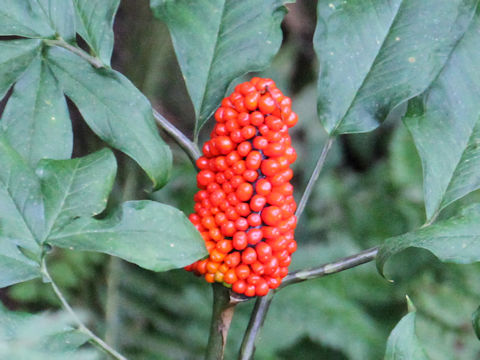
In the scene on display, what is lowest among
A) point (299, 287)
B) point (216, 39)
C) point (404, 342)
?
point (299, 287)

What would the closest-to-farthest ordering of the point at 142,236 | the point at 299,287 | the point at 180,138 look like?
the point at 142,236 → the point at 180,138 → the point at 299,287

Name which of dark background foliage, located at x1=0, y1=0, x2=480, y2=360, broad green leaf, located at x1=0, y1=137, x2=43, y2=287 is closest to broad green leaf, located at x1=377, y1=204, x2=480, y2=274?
broad green leaf, located at x1=0, y1=137, x2=43, y2=287

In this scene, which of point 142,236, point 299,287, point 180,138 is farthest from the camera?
point 299,287

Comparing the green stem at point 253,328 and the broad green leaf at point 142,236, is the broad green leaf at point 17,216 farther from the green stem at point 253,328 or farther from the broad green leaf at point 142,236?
the green stem at point 253,328

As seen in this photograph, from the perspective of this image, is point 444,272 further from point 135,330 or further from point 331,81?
point 331,81

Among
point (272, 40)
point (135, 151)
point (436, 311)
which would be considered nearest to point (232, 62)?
point (272, 40)

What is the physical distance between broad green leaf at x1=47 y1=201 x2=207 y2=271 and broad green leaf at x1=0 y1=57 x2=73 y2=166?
0.13 m

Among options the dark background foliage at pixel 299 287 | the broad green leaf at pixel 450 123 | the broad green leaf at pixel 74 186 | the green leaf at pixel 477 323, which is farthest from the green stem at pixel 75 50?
the dark background foliage at pixel 299 287

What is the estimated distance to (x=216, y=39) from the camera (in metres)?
0.83

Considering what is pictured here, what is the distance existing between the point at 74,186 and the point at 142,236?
108mm

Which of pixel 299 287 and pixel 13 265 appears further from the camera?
pixel 299 287

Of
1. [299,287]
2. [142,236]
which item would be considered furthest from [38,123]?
[299,287]

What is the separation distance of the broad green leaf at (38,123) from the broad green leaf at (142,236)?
13 cm

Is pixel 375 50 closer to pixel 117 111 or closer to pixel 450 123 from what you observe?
pixel 450 123
